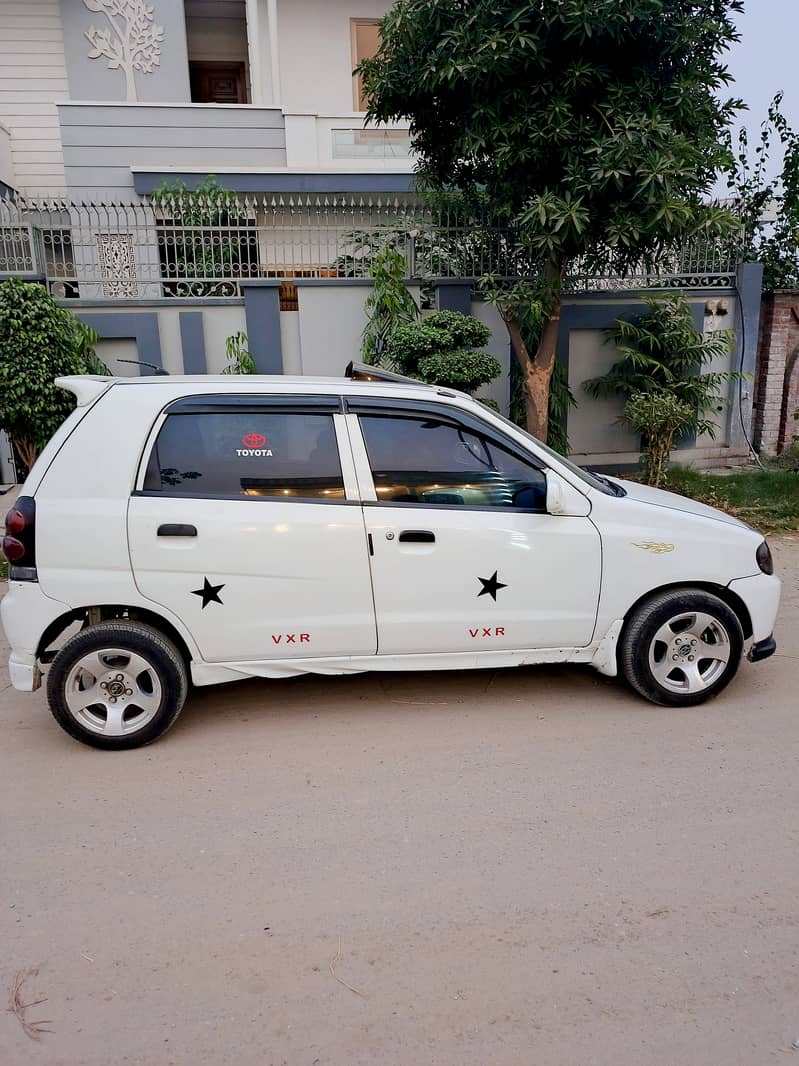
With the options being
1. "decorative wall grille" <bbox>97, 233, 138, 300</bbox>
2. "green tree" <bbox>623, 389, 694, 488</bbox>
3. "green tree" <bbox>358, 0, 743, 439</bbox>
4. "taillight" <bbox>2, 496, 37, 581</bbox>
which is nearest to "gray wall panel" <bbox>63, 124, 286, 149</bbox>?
"decorative wall grille" <bbox>97, 233, 138, 300</bbox>

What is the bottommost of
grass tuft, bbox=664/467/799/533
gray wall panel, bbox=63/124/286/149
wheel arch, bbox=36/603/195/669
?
grass tuft, bbox=664/467/799/533

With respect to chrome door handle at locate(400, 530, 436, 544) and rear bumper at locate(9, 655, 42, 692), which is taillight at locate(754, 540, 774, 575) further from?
rear bumper at locate(9, 655, 42, 692)

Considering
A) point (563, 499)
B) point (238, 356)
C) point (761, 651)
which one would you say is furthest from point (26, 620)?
point (238, 356)

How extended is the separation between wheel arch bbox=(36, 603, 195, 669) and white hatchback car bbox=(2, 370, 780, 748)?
0.01m

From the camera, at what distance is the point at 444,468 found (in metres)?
4.07

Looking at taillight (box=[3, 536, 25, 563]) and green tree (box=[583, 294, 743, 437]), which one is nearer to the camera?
taillight (box=[3, 536, 25, 563])

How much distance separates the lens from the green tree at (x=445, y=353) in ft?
27.1

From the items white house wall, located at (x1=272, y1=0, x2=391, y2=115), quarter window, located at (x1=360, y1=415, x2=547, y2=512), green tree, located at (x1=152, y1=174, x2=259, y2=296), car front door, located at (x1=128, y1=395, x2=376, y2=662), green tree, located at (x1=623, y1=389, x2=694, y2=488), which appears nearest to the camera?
car front door, located at (x1=128, y1=395, x2=376, y2=662)

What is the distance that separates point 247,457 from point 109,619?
1.06 meters

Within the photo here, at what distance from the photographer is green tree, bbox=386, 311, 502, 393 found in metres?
8.27

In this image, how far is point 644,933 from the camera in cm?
260

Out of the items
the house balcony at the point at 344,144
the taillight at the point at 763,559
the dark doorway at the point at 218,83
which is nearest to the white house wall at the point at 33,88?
the dark doorway at the point at 218,83

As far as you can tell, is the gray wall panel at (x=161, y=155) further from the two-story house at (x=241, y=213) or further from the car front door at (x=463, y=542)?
the car front door at (x=463, y=542)

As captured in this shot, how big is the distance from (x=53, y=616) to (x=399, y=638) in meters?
1.68
